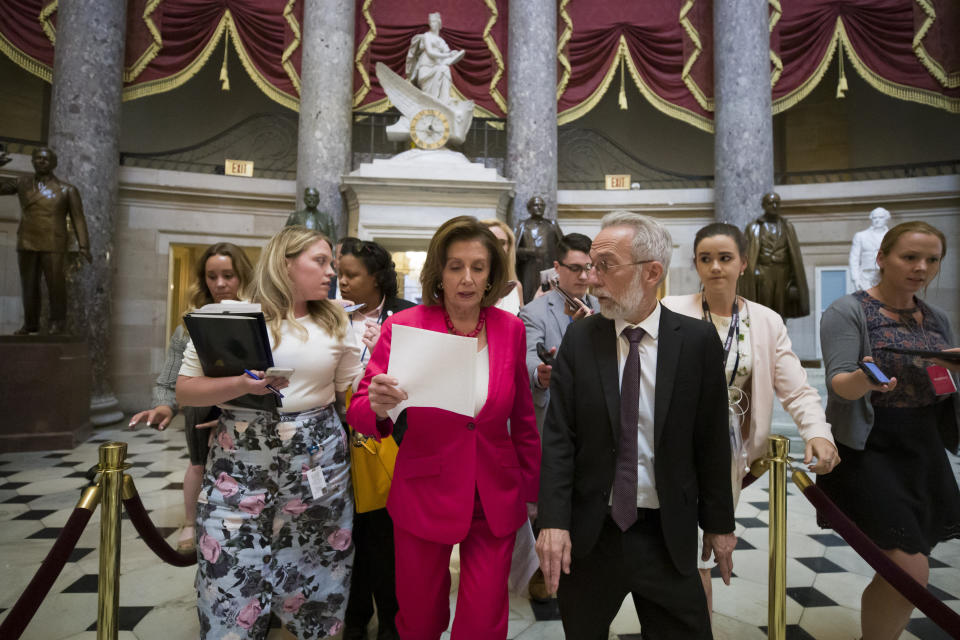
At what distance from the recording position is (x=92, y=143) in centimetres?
741

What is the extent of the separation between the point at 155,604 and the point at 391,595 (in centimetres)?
133

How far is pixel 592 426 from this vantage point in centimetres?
151

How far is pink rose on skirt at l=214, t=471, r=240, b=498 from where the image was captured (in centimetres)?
175

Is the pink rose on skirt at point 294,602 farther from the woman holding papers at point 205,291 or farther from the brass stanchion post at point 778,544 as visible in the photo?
the brass stanchion post at point 778,544

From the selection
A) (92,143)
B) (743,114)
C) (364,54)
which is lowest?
(92,143)

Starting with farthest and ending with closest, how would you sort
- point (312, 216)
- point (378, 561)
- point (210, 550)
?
point (312, 216) < point (378, 561) < point (210, 550)

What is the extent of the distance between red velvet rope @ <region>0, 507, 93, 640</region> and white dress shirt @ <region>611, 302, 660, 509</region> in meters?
1.56

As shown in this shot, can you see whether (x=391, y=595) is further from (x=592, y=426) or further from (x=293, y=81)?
(x=293, y=81)

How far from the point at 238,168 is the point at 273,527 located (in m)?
9.25

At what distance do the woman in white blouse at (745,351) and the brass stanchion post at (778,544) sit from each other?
11cm

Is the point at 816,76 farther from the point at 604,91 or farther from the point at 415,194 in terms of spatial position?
the point at 415,194

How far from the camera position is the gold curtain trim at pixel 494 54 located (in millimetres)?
9141

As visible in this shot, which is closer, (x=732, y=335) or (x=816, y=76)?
(x=732, y=335)

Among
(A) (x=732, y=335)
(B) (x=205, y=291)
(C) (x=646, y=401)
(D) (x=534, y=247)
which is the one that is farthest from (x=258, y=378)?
(D) (x=534, y=247)
